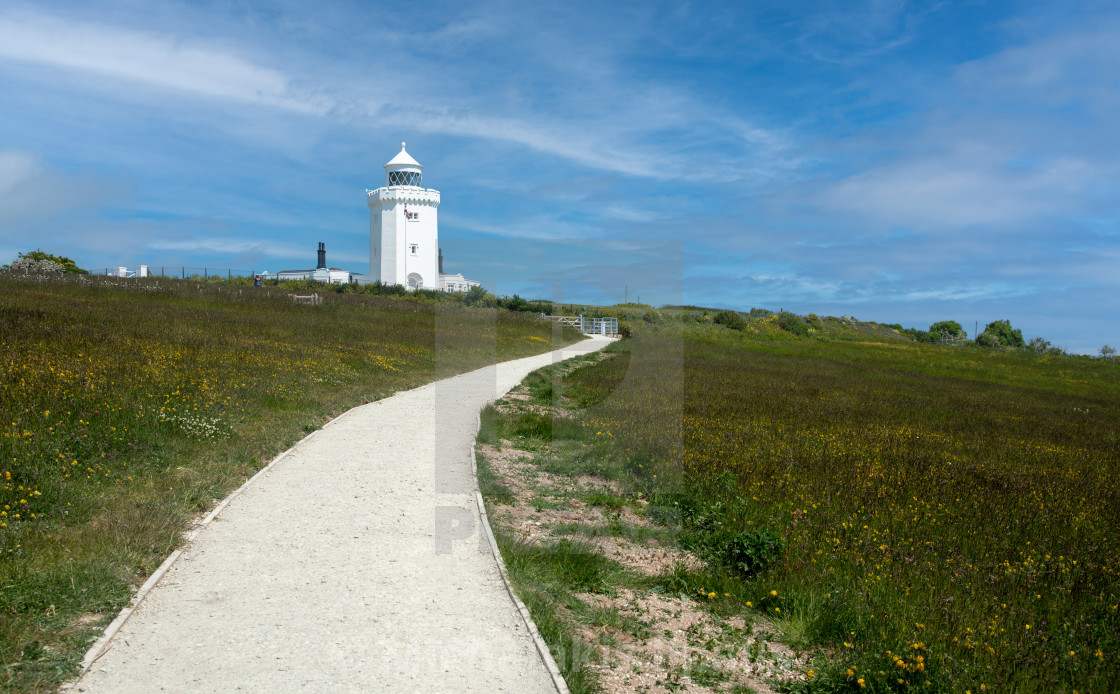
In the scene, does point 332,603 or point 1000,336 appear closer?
point 332,603

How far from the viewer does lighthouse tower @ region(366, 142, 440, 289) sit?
65.7m

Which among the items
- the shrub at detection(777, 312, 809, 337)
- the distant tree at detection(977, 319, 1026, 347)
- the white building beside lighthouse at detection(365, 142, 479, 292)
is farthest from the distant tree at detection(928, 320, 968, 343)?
the white building beside lighthouse at detection(365, 142, 479, 292)

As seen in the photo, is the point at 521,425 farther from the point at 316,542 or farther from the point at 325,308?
the point at 325,308

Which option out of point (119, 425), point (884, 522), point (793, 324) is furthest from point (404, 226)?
point (884, 522)

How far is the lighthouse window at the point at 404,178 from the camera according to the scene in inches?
2625

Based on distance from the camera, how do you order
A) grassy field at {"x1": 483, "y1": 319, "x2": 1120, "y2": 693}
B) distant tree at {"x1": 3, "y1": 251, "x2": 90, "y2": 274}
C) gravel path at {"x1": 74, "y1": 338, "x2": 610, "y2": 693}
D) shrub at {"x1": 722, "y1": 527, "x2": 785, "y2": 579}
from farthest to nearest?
distant tree at {"x1": 3, "y1": 251, "x2": 90, "y2": 274}
shrub at {"x1": 722, "y1": 527, "x2": 785, "y2": 579}
grassy field at {"x1": 483, "y1": 319, "x2": 1120, "y2": 693}
gravel path at {"x1": 74, "y1": 338, "x2": 610, "y2": 693}

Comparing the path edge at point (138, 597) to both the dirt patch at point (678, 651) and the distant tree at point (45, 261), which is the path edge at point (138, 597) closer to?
the dirt patch at point (678, 651)

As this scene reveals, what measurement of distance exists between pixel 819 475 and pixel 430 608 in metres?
6.96

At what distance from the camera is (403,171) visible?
6669 centimetres

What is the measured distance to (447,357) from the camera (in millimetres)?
25312

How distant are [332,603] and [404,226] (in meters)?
64.2

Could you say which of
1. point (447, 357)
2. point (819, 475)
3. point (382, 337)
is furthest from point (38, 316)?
point (819, 475)

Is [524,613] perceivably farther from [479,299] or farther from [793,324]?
[793,324]

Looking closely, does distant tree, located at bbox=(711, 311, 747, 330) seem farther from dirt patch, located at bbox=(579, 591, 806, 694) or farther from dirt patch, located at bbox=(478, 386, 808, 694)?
dirt patch, located at bbox=(579, 591, 806, 694)
